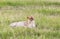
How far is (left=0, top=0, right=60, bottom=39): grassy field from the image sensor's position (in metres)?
5.73

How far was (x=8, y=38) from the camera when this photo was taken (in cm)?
543

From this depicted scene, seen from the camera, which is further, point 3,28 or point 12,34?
point 3,28

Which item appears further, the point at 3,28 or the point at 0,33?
the point at 3,28

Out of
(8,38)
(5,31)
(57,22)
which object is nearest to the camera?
(8,38)

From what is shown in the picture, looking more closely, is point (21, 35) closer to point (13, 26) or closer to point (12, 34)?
point (12, 34)

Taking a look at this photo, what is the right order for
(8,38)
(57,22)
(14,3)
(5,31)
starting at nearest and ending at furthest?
(8,38)
(5,31)
(57,22)
(14,3)

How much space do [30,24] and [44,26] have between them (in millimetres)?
378

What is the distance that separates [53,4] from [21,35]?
5.06 metres

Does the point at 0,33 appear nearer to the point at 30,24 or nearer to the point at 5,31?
the point at 5,31

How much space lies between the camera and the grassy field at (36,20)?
5.73m

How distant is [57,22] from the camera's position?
285 inches

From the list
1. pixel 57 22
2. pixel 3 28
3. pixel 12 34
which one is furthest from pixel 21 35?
pixel 57 22

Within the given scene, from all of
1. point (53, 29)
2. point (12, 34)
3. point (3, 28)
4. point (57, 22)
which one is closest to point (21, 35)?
point (12, 34)

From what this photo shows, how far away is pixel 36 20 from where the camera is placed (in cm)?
727
